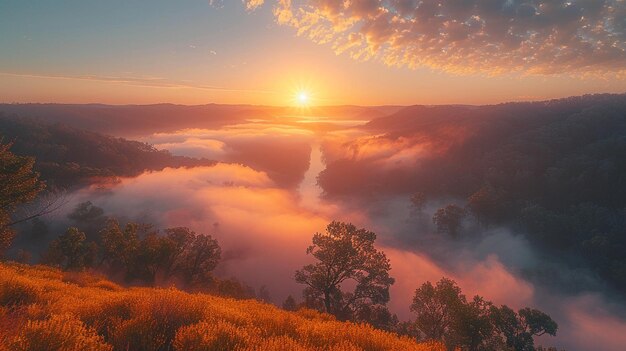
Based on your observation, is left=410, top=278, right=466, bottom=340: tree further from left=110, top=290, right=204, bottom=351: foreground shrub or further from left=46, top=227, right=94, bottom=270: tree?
left=46, top=227, right=94, bottom=270: tree

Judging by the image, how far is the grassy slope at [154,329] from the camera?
21.6ft

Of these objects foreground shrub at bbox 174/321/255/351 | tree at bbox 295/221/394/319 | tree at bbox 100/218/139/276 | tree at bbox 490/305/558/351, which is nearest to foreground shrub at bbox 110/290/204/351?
foreground shrub at bbox 174/321/255/351

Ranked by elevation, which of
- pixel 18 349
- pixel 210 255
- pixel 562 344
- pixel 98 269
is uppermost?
pixel 18 349

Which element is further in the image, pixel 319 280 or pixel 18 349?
pixel 319 280

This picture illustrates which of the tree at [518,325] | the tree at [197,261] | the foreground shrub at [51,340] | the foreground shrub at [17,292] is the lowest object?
the tree at [518,325]

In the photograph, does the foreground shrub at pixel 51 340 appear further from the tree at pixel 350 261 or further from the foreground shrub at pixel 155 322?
the tree at pixel 350 261

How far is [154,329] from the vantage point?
315 inches

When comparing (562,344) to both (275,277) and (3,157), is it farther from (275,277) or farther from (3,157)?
(3,157)

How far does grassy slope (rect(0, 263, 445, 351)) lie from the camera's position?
658 cm

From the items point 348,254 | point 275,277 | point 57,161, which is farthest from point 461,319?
point 57,161

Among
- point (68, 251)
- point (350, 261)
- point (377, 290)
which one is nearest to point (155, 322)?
point (350, 261)

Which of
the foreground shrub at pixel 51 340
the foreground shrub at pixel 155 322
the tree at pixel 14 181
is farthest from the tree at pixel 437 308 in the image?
the tree at pixel 14 181

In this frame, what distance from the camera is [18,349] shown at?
596cm

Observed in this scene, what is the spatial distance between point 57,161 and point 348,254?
702 ft
